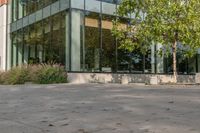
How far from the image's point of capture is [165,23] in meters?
22.1

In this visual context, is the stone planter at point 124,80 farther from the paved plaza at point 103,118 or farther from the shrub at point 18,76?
the paved plaza at point 103,118

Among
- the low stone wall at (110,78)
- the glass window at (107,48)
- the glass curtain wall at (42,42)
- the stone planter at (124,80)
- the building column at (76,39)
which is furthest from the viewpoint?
the glass window at (107,48)

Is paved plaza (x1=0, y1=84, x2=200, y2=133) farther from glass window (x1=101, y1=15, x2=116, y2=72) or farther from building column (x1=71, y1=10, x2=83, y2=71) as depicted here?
glass window (x1=101, y1=15, x2=116, y2=72)

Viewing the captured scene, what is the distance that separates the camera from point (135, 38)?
2355cm

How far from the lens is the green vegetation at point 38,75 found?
23.0 metres

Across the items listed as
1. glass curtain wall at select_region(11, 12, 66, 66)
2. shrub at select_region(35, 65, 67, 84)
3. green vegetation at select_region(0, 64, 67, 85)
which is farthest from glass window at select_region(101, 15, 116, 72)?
shrub at select_region(35, 65, 67, 84)

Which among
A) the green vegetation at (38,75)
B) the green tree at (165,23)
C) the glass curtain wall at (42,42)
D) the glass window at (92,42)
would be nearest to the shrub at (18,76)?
the green vegetation at (38,75)

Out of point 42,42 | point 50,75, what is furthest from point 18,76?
point 42,42

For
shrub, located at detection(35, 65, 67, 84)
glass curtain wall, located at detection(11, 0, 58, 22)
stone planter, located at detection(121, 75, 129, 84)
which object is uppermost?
glass curtain wall, located at detection(11, 0, 58, 22)

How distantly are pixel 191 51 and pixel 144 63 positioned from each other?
5.97 metres

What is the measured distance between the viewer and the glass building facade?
2514 centimetres

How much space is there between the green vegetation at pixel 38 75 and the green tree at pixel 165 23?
13.3 feet

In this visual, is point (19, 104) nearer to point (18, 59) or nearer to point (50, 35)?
point (50, 35)

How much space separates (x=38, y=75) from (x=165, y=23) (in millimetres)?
7834
